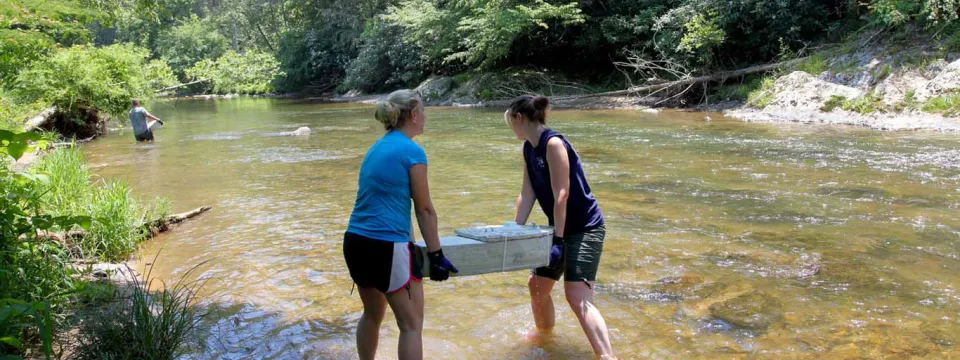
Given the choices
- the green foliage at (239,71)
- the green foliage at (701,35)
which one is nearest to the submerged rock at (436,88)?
the green foliage at (239,71)

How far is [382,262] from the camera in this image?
11.6 ft

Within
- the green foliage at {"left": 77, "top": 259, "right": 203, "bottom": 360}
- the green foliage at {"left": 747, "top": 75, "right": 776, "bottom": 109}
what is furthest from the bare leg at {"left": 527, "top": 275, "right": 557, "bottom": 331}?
the green foliage at {"left": 747, "top": 75, "right": 776, "bottom": 109}

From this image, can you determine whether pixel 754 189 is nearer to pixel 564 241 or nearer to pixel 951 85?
pixel 564 241

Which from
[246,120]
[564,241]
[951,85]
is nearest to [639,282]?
[564,241]

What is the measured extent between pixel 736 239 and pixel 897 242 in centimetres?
144

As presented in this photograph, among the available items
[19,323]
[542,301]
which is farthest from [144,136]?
[542,301]

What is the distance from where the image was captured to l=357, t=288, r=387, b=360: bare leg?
12.4 feet

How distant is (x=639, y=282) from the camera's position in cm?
587

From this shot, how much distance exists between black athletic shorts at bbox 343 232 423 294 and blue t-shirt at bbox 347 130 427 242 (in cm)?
3

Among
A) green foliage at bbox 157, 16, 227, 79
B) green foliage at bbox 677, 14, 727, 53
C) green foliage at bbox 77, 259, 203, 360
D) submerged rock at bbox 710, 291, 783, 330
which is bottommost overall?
submerged rock at bbox 710, 291, 783, 330

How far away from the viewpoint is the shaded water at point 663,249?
15.4ft

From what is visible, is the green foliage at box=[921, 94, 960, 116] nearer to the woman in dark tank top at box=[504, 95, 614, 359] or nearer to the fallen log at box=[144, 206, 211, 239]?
the woman in dark tank top at box=[504, 95, 614, 359]

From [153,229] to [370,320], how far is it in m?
4.88

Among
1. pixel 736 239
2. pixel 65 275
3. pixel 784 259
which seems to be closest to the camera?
pixel 65 275
